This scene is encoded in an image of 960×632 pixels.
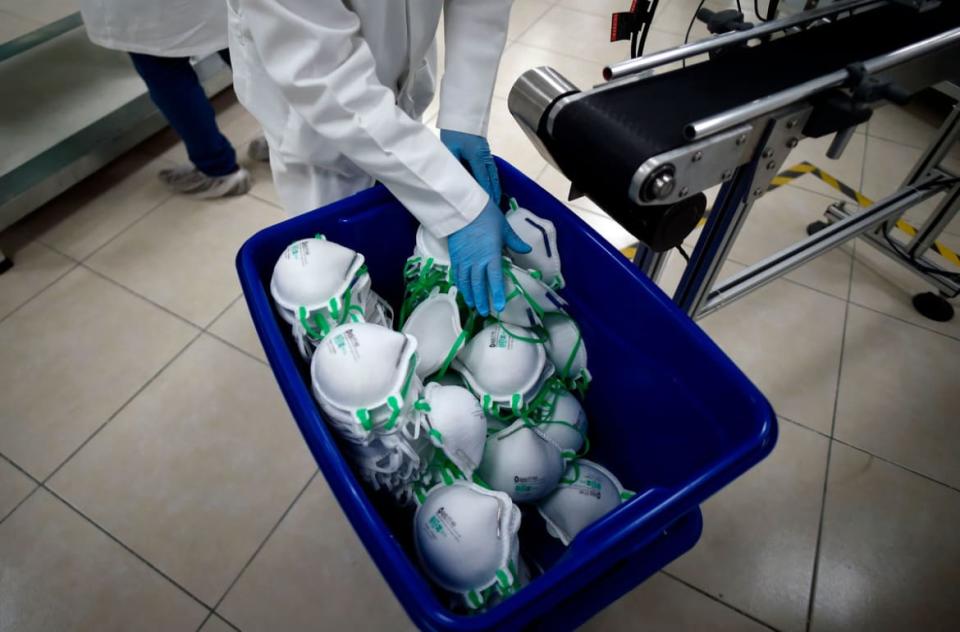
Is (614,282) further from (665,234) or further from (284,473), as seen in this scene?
(284,473)

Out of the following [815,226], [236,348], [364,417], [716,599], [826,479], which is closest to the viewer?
[364,417]

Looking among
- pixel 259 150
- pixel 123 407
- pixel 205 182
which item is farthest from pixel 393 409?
pixel 259 150

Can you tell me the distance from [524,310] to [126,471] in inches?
38.9

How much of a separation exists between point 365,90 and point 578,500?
2.14 ft

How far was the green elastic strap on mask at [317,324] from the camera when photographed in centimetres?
73

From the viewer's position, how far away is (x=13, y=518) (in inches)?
43.5

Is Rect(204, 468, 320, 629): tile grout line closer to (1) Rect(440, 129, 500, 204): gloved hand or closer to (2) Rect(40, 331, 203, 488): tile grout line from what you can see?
(2) Rect(40, 331, 203, 488): tile grout line

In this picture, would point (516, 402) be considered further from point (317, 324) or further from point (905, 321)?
point (905, 321)

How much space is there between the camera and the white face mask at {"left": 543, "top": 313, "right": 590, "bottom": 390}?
841mm

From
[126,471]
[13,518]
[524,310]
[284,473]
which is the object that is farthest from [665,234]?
[13,518]

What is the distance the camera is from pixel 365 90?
702 mm

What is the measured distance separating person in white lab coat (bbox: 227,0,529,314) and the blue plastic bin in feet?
0.33

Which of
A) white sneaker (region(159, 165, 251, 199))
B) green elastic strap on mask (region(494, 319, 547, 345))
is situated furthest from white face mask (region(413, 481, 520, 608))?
white sneaker (region(159, 165, 251, 199))

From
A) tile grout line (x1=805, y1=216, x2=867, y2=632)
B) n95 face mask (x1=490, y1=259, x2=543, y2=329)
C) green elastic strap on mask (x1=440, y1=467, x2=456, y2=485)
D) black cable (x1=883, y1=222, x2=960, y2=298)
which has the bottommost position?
tile grout line (x1=805, y1=216, x2=867, y2=632)
